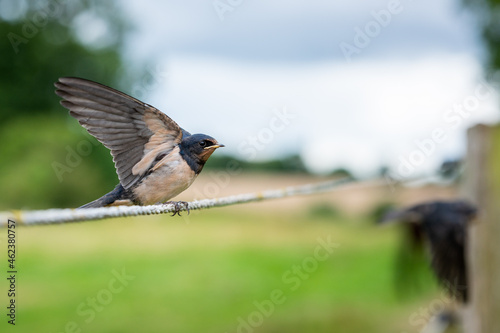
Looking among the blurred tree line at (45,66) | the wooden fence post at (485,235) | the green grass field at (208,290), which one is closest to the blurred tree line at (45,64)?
the blurred tree line at (45,66)

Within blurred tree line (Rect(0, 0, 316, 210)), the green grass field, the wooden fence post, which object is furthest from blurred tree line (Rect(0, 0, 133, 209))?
the wooden fence post

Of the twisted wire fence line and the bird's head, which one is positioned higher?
the bird's head

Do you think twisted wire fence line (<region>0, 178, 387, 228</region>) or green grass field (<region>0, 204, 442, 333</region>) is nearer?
twisted wire fence line (<region>0, 178, 387, 228</region>)

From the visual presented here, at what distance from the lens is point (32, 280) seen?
7.73 meters

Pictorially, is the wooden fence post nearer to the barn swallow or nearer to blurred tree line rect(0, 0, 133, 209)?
the barn swallow

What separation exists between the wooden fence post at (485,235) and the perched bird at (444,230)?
8 centimetres

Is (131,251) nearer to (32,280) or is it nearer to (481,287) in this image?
(32,280)

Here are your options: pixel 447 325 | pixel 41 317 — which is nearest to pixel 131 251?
pixel 41 317

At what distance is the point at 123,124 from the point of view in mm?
891

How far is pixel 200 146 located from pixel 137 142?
124 mm

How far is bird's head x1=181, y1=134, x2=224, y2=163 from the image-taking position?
1.00m

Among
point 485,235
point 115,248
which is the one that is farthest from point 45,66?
point 485,235

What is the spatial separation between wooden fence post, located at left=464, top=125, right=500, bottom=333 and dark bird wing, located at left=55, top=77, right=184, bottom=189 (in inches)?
50.9

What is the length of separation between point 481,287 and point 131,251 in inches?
326
